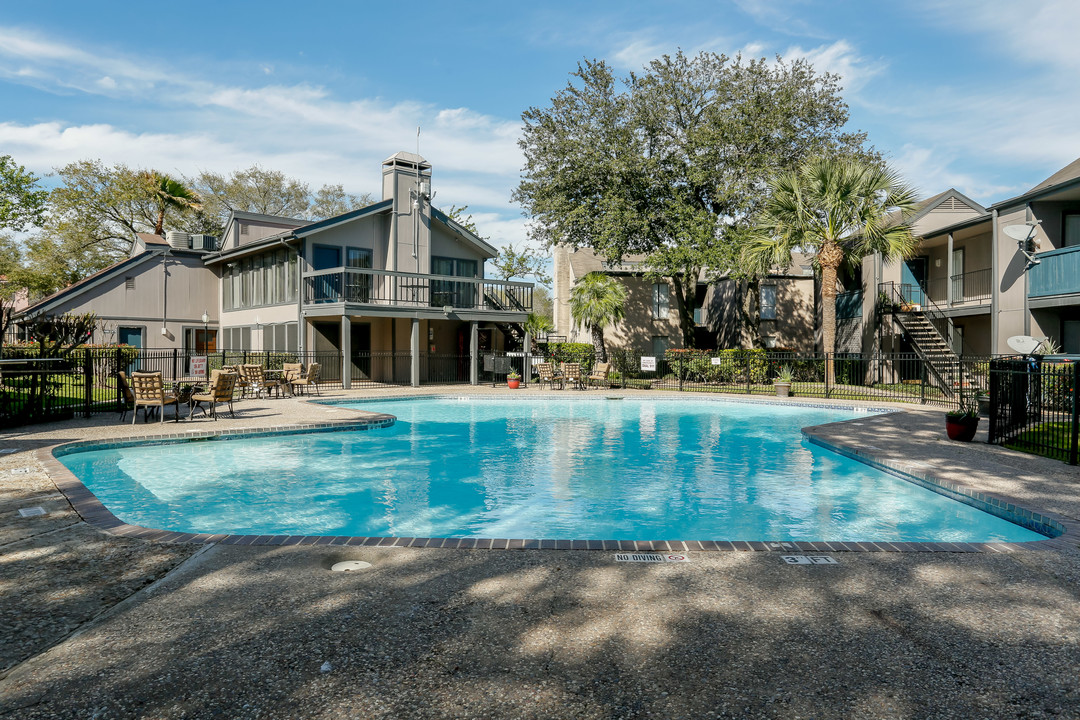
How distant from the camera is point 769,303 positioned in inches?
1283

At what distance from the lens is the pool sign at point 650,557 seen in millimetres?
4703

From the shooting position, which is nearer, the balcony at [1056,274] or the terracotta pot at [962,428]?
the terracotta pot at [962,428]

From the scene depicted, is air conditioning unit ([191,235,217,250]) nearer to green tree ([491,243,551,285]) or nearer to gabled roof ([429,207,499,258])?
gabled roof ([429,207,499,258])

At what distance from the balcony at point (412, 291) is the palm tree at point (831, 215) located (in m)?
9.56

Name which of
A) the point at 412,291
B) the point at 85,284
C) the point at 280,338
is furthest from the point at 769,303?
the point at 85,284

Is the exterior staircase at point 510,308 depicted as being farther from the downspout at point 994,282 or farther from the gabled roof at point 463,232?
the downspout at point 994,282

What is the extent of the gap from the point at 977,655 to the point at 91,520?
654 centimetres

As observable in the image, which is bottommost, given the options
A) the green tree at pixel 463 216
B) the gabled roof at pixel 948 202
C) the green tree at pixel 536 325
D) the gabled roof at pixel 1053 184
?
the green tree at pixel 536 325

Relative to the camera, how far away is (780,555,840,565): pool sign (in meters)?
4.63

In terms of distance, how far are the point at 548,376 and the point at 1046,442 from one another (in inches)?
613

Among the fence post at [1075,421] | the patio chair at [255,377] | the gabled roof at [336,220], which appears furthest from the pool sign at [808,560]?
the gabled roof at [336,220]

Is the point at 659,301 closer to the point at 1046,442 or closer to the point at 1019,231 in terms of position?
the point at 1019,231

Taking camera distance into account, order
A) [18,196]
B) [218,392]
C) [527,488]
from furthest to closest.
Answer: [18,196], [218,392], [527,488]

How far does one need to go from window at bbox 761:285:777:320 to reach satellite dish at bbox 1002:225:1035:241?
1508 centimetres
